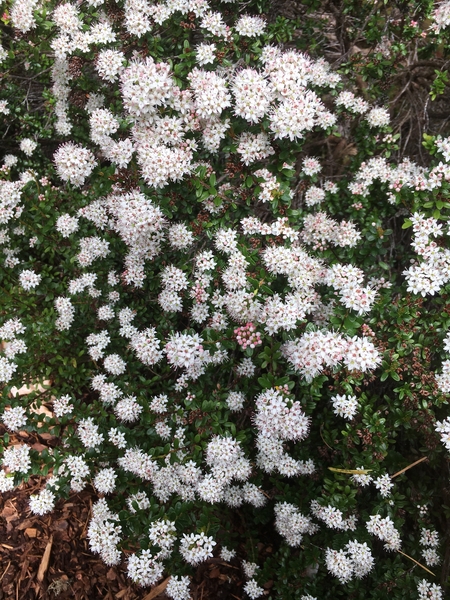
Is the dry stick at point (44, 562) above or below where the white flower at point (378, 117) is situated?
below

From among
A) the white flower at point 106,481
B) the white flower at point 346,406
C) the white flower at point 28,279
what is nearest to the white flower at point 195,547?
the white flower at point 106,481

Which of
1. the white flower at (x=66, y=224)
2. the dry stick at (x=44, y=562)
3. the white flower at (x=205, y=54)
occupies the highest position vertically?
the white flower at (x=205, y=54)

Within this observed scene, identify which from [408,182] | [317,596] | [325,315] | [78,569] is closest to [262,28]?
[408,182]

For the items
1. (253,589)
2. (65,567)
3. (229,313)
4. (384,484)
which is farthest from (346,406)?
(65,567)

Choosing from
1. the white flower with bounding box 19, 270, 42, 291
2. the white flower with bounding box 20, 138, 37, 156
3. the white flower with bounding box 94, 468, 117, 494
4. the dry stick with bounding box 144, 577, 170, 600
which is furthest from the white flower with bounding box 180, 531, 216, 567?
the white flower with bounding box 20, 138, 37, 156

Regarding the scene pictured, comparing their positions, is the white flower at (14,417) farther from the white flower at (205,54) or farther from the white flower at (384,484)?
the white flower at (205,54)

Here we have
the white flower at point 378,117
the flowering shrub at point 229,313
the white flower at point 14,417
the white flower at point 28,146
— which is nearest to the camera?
the flowering shrub at point 229,313
